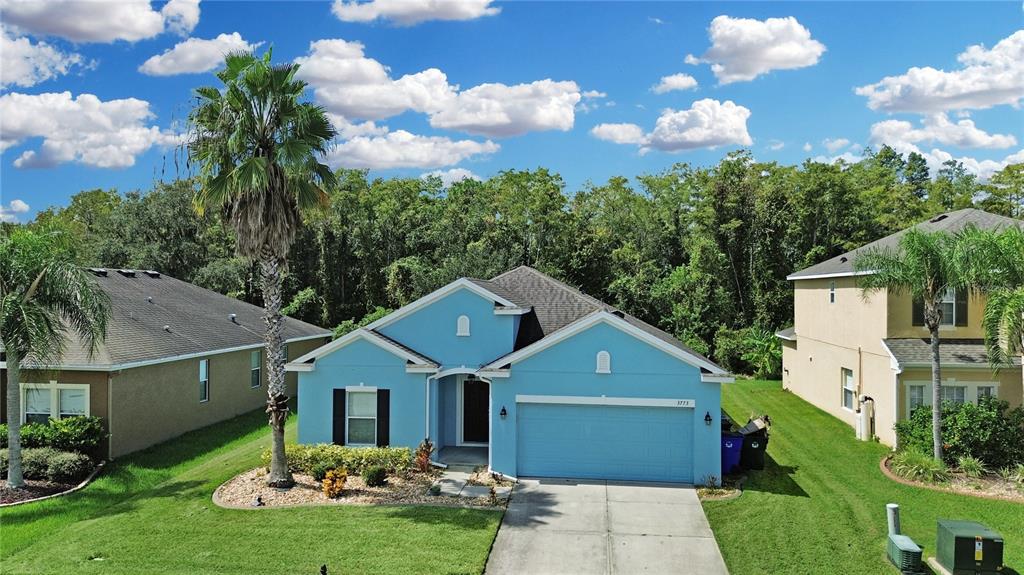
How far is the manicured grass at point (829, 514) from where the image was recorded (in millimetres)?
11039

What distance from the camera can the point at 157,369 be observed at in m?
18.9

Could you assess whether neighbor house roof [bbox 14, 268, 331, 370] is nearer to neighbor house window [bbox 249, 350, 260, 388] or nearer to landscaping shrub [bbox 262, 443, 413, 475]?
neighbor house window [bbox 249, 350, 260, 388]

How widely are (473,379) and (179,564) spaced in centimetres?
870

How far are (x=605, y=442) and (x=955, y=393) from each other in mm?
9773

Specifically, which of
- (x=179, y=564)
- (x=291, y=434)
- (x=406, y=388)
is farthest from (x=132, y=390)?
(x=179, y=564)

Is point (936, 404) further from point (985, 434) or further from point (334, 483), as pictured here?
point (334, 483)

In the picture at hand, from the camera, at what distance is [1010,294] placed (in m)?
14.6

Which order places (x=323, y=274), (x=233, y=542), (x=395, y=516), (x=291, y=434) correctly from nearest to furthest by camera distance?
(x=233, y=542)
(x=395, y=516)
(x=291, y=434)
(x=323, y=274)

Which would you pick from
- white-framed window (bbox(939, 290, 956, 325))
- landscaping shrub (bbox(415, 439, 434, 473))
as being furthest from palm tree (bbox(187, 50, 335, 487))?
white-framed window (bbox(939, 290, 956, 325))

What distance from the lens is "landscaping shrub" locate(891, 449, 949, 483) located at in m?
15.1

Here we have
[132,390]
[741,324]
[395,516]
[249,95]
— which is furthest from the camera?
[741,324]

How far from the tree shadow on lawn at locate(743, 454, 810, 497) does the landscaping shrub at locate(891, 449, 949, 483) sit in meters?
2.22

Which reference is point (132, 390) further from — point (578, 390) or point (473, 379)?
point (578, 390)

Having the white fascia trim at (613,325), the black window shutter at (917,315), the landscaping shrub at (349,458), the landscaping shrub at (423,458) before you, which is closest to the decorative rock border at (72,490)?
the landscaping shrub at (349,458)
